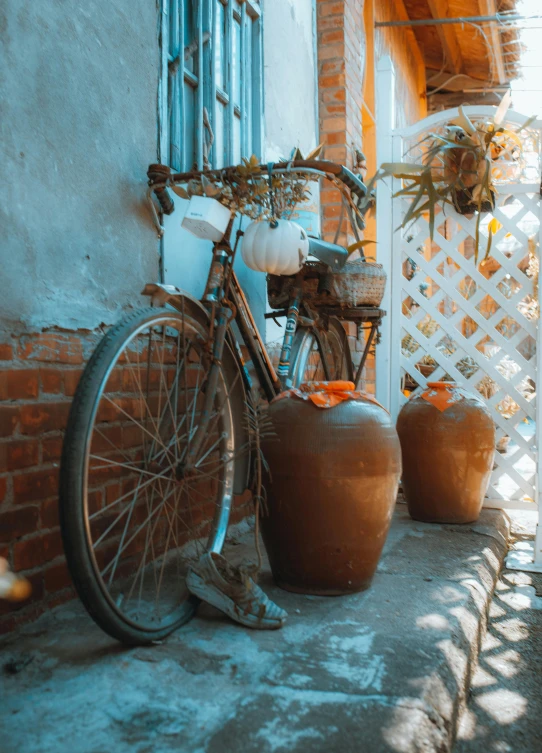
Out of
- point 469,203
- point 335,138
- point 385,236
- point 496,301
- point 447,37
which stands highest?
point 447,37

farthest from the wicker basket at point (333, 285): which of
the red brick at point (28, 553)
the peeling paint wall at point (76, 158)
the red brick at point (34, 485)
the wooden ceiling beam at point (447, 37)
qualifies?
the wooden ceiling beam at point (447, 37)

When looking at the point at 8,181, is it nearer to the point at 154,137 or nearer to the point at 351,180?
the point at 154,137

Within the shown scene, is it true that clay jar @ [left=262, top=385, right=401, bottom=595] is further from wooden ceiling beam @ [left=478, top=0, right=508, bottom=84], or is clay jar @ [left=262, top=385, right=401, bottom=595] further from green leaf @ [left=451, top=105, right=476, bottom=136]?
wooden ceiling beam @ [left=478, top=0, right=508, bottom=84]

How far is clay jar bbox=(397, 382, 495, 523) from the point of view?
112 inches

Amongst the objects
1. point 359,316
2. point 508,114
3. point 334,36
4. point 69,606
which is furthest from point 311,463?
point 334,36

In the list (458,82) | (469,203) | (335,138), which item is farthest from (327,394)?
(458,82)

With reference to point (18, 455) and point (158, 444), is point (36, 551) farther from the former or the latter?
point (158, 444)

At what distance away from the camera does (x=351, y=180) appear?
2.24 meters

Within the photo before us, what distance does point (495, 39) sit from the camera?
6641mm

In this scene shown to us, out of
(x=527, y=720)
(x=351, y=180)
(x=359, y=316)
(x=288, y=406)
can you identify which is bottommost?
(x=527, y=720)

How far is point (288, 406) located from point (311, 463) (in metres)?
0.19

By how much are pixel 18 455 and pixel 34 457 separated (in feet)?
0.19

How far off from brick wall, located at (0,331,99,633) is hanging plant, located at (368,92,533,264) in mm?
1958

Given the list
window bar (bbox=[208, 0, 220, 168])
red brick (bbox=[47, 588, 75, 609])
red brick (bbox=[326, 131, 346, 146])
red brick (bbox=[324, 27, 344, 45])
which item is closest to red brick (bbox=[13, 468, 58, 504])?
red brick (bbox=[47, 588, 75, 609])
